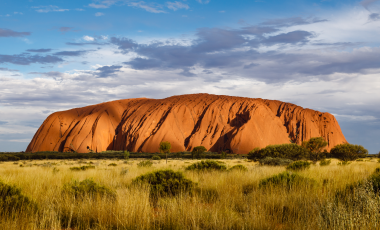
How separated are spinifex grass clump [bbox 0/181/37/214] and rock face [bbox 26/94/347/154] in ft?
233

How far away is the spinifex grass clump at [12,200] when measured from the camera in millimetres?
5488

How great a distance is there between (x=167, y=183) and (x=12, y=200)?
418 cm

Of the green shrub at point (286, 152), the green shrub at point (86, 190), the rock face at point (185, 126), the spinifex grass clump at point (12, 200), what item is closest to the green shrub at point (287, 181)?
the green shrub at point (86, 190)

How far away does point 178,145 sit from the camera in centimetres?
7950

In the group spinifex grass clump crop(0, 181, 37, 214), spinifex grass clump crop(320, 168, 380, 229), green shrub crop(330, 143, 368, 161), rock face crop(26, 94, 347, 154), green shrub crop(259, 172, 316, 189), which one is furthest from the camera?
rock face crop(26, 94, 347, 154)

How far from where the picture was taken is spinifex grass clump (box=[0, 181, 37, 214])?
549cm

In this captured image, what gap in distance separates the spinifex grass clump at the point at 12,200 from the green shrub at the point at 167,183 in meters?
3.10

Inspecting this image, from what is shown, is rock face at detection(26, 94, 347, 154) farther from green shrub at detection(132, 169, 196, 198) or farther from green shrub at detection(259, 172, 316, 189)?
green shrub at detection(132, 169, 196, 198)

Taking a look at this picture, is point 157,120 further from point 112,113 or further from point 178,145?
point 112,113

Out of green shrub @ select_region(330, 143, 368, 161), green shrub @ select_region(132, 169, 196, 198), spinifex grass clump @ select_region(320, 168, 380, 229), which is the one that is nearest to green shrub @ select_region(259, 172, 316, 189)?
spinifex grass clump @ select_region(320, 168, 380, 229)

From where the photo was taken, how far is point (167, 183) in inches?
331

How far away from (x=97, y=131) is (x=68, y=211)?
280 feet

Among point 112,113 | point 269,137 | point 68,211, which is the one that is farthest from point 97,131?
point 68,211

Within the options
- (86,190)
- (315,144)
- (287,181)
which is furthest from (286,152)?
(86,190)
